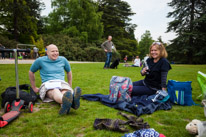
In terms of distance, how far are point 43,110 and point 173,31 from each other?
31.1 m

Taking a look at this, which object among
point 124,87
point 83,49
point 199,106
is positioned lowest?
point 199,106

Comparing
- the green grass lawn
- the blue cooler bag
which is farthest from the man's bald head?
the blue cooler bag

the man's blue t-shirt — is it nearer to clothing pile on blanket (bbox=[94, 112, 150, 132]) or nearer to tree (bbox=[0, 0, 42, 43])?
clothing pile on blanket (bbox=[94, 112, 150, 132])

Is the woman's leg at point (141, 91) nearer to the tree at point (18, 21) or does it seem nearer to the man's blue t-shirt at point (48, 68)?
the man's blue t-shirt at point (48, 68)

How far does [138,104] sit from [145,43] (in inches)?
2282

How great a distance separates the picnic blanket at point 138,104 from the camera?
8.95 feet

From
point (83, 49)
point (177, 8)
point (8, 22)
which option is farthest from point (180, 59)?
point (8, 22)

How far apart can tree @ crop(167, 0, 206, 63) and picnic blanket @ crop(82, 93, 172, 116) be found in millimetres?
27424

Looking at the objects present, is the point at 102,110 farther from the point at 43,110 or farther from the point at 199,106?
the point at 199,106

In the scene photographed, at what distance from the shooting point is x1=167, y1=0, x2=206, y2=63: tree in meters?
26.2

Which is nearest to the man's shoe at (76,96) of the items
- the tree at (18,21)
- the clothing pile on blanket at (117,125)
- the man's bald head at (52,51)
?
the clothing pile on blanket at (117,125)

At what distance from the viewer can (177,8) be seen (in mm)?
28156

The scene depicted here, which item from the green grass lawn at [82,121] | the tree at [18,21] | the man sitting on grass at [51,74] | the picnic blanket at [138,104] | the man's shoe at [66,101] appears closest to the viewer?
the green grass lawn at [82,121]

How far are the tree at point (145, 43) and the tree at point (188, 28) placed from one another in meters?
27.0
